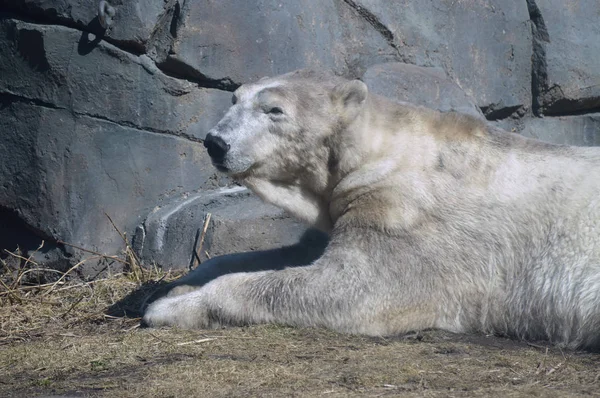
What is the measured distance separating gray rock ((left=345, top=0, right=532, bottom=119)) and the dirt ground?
11.3 ft

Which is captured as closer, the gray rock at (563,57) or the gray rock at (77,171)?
the gray rock at (77,171)

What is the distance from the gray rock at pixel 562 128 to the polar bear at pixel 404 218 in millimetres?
3140

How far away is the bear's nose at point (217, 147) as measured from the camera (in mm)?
4227

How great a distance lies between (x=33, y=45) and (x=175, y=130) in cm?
116

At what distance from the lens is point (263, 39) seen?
20.2 ft

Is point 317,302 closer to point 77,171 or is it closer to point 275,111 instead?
point 275,111

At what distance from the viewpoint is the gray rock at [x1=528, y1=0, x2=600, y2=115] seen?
748cm

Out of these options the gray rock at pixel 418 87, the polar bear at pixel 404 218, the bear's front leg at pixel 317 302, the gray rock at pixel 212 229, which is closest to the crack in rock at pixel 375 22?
the gray rock at pixel 418 87

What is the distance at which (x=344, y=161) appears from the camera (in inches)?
171

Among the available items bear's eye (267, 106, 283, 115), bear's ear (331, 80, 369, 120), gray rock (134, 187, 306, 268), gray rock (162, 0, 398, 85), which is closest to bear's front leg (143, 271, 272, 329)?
bear's eye (267, 106, 283, 115)

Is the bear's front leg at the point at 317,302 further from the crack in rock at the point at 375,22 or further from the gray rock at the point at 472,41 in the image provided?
the gray rock at the point at 472,41

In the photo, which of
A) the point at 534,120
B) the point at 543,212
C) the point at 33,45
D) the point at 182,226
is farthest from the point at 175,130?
the point at 534,120

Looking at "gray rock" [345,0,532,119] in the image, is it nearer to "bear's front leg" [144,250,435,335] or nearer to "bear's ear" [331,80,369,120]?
"bear's ear" [331,80,369,120]

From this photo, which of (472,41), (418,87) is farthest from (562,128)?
(418,87)
